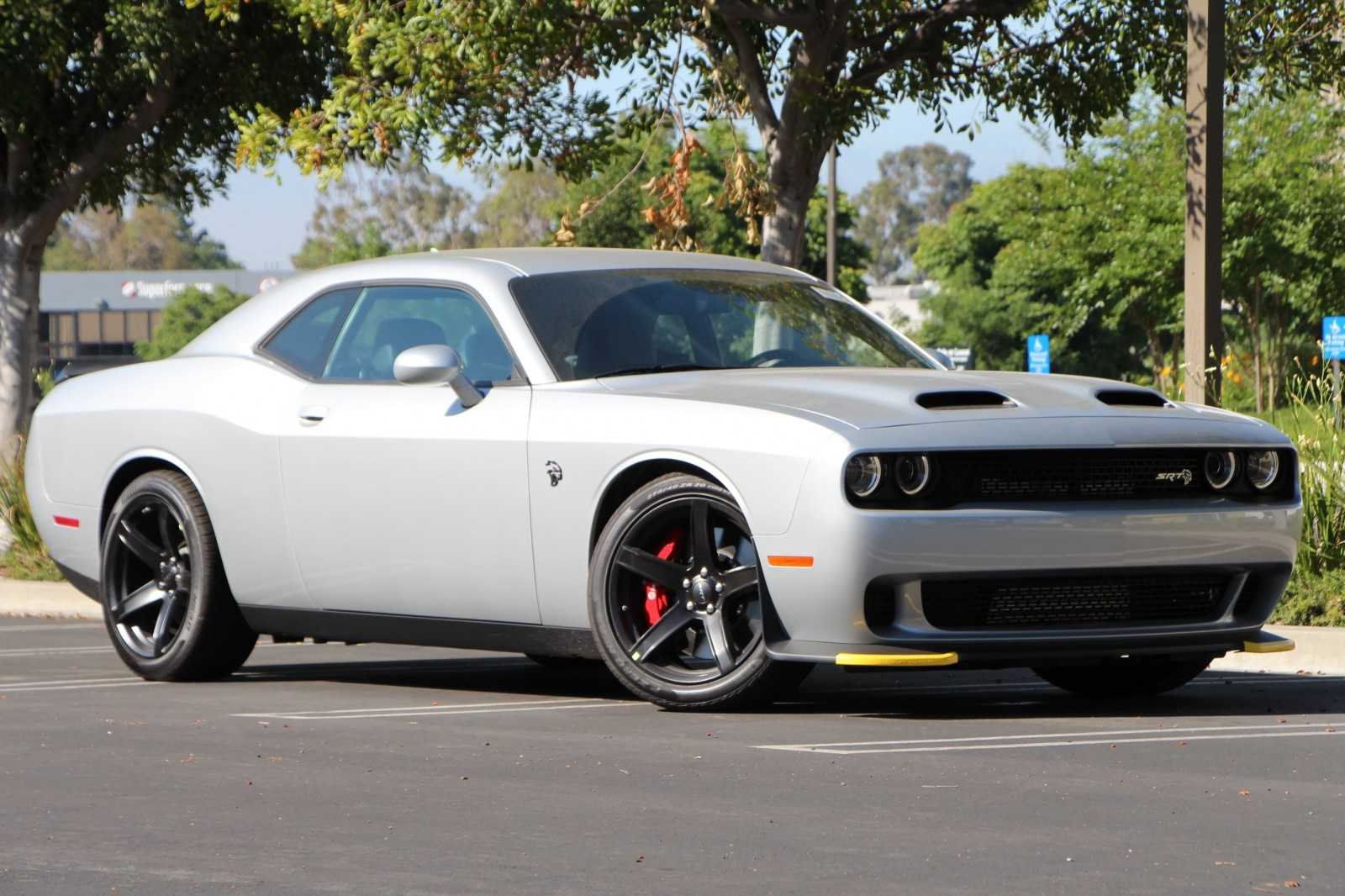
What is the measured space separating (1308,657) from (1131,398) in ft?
7.06

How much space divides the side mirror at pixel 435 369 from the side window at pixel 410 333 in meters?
0.14

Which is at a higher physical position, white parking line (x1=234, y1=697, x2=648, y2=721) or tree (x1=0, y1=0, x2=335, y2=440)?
tree (x1=0, y1=0, x2=335, y2=440)

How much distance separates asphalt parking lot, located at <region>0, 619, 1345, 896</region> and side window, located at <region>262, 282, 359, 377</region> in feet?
3.94

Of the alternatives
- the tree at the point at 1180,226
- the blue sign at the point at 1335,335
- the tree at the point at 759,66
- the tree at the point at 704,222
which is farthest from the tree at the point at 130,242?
the tree at the point at 759,66

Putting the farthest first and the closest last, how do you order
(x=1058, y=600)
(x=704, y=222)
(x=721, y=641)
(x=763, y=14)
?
(x=704, y=222) < (x=763, y=14) < (x=721, y=641) < (x=1058, y=600)

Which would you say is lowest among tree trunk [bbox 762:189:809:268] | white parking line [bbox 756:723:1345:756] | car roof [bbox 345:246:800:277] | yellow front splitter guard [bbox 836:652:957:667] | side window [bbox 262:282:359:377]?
white parking line [bbox 756:723:1345:756]

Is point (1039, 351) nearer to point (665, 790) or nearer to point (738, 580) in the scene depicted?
point (738, 580)

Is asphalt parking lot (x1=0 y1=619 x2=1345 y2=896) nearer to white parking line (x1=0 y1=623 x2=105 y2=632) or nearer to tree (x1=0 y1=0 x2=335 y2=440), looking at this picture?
white parking line (x1=0 y1=623 x2=105 y2=632)

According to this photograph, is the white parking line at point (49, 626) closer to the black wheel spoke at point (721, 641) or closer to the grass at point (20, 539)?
the grass at point (20, 539)

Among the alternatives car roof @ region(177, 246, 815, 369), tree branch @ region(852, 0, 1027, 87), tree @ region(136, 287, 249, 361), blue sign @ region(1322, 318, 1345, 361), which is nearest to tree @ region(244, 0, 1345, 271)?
tree branch @ region(852, 0, 1027, 87)

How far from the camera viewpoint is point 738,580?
709 cm

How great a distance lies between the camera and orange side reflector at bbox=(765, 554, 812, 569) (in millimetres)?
6844

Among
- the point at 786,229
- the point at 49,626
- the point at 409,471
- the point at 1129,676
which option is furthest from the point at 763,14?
the point at 1129,676

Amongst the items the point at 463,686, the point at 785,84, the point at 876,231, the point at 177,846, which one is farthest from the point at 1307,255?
the point at 876,231
